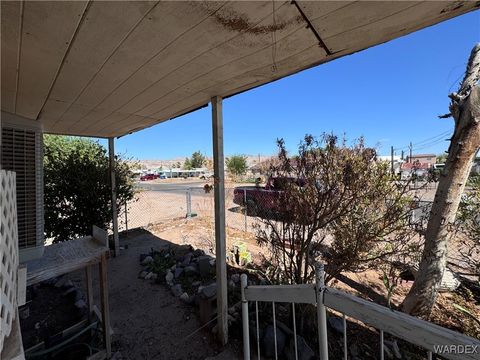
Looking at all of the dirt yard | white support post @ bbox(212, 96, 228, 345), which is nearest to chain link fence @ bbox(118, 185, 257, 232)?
the dirt yard

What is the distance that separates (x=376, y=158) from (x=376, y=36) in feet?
7.49

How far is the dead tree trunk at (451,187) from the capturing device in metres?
2.47

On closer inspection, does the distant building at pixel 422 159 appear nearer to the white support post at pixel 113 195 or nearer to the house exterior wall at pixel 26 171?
the house exterior wall at pixel 26 171

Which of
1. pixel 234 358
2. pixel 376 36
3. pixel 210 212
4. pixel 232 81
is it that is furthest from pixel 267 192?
pixel 210 212

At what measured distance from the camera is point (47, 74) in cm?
181

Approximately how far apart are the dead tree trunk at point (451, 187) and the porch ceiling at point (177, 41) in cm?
187

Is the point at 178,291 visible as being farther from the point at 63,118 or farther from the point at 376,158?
the point at 376,158

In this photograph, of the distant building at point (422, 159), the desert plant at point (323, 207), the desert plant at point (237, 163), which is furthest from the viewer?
the desert plant at point (237, 163)

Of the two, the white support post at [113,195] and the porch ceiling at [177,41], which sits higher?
the porch ceiling at [177,41]

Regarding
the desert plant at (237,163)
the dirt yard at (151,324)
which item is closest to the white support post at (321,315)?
the dirt yard at (151,324)

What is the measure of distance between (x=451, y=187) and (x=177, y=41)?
124 inches

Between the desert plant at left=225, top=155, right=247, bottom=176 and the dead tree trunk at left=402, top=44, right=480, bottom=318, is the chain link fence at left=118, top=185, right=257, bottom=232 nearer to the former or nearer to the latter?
the dead tree trunk at left=402, top=44, right=480, bottom=318

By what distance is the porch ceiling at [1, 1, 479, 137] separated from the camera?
1122mm

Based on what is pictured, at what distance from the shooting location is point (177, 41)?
138 centimetres
